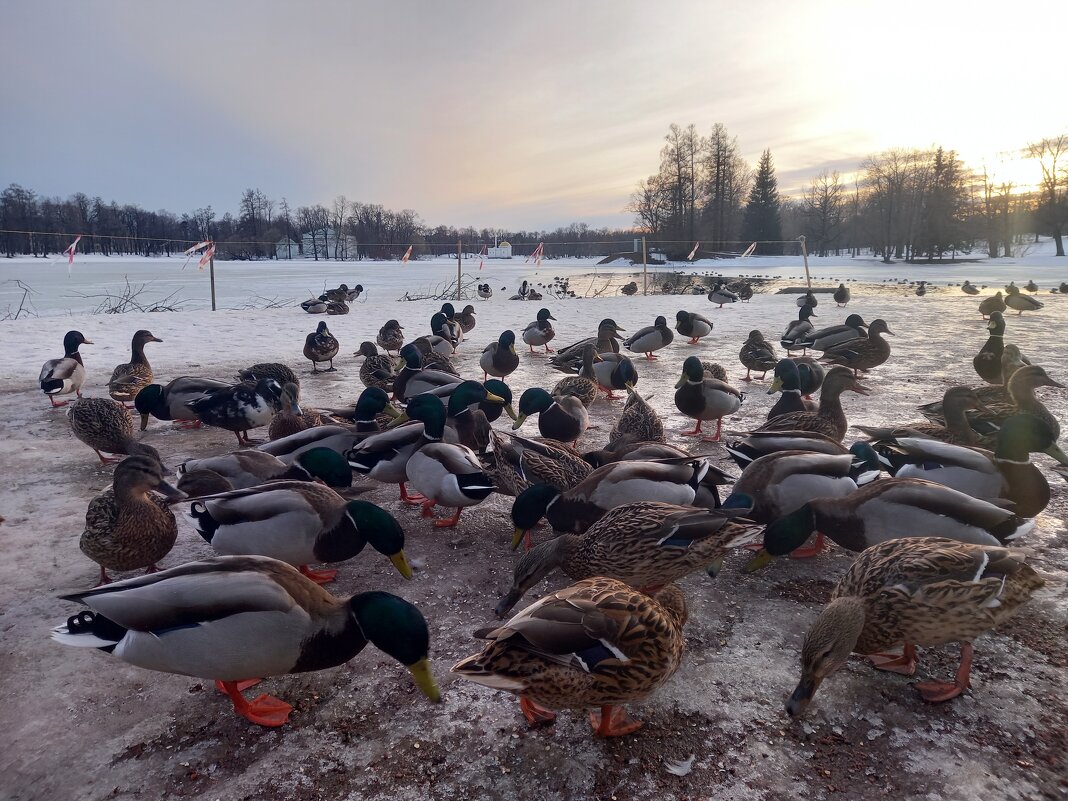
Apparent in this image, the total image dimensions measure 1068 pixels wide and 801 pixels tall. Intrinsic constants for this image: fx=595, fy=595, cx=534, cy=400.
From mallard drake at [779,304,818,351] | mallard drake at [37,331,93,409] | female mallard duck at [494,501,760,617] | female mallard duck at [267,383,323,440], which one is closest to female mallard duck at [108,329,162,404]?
mallard drake at [37,331,93,409]

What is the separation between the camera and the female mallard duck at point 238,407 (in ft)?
19.8

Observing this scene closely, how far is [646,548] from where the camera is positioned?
308 centimetres

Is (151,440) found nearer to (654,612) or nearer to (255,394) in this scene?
(255,394)

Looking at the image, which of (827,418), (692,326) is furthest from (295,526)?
(692,326)

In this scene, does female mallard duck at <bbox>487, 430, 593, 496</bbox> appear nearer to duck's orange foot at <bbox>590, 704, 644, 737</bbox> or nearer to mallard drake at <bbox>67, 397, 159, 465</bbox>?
duck's orange foot at <bbox>590, 704, 644, 737</bbox>

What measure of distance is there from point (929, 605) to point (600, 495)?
179 centimetres

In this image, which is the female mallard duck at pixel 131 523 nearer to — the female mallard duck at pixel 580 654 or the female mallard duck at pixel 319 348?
the female mallard duck at pixel 580 654

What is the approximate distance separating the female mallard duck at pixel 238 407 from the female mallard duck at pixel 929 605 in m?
5.42

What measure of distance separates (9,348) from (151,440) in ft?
23.4

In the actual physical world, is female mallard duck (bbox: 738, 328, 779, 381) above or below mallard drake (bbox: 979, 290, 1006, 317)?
below

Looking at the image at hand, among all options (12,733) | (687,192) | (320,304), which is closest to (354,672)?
(12,733)

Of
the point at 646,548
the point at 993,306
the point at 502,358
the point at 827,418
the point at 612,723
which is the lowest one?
the point at 612,723

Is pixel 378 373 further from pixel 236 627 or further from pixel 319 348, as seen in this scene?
pixel 236 627

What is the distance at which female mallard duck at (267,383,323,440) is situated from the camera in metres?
5.74
